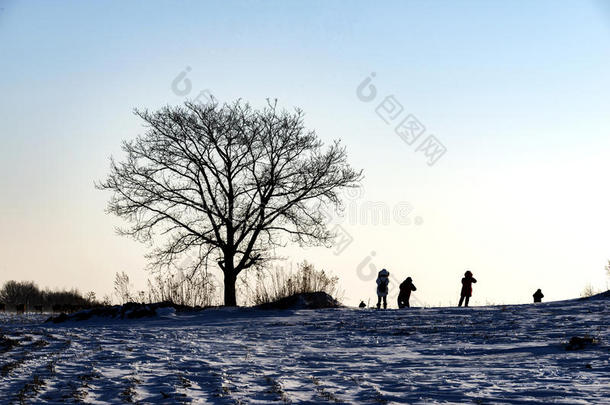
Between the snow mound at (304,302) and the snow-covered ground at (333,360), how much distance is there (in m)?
3.52

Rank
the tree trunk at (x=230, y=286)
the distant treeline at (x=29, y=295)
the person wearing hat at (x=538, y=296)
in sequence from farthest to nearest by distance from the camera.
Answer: the distant treeline at (x=29, y=295), the tree trunk at (x=230, y=286), the person wearing hat at (x=538, y=296)

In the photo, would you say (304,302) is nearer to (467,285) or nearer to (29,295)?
(467,285)

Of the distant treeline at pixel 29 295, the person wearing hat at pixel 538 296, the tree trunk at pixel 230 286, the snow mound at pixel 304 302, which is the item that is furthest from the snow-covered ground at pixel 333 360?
the distant treeline at pixel 29 295

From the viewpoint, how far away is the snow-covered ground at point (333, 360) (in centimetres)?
952

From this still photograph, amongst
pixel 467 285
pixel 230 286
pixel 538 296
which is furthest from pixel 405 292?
pixel 230 286

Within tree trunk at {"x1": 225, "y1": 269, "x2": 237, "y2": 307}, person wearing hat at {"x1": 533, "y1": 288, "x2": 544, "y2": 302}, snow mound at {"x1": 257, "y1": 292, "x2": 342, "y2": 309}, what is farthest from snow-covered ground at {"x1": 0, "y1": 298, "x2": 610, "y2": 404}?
tree trunk at {"x1": 225, "y1": 269, "x2": 237, "y2": 307}

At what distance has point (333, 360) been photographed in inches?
527

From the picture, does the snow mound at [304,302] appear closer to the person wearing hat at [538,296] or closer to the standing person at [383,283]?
the standing person at [383,283]

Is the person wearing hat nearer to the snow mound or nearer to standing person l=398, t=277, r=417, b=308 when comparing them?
standing person l=398, t=277, r=417, b=308

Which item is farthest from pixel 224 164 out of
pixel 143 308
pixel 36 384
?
pixel 36 384

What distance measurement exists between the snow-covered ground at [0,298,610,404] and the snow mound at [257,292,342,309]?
352 centimetres

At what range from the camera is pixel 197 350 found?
15.0 meters

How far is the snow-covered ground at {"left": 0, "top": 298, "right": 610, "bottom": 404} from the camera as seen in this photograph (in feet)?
31.2

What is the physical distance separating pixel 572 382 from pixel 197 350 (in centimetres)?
779
